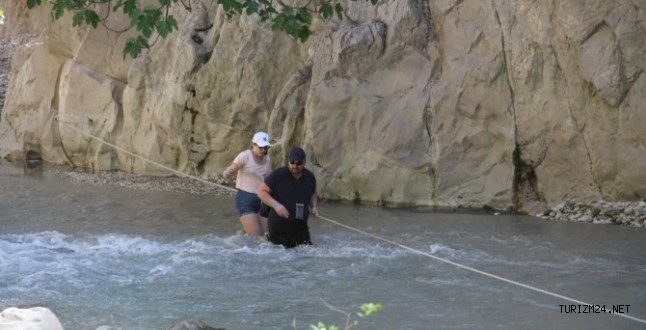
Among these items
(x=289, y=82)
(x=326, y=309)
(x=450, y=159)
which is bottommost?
(x=326, y=309)

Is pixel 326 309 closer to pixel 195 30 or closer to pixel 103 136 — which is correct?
pixel 195 30

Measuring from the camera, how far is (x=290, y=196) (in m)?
10.6

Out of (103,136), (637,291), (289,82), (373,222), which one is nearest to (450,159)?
(373,222)

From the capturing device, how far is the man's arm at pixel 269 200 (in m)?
10.5

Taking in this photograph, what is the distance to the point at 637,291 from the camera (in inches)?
348

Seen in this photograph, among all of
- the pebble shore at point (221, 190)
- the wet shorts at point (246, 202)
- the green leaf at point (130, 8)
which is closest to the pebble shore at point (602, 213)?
the pebble shore at point (221, 190)

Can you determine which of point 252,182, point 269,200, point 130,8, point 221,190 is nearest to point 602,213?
point 252,182

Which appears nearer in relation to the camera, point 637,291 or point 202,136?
point 637,291

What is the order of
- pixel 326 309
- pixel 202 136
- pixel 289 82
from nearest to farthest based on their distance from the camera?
pixel 326 309, pixel 289 82, pixel 202 136

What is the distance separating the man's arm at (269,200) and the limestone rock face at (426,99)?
152 inches

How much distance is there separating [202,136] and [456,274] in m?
8.22

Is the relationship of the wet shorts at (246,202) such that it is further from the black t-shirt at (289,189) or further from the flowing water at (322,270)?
the black t-shirt at (289,189)

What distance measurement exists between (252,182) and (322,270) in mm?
2008

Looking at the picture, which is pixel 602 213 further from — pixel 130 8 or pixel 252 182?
pixel 130 8
